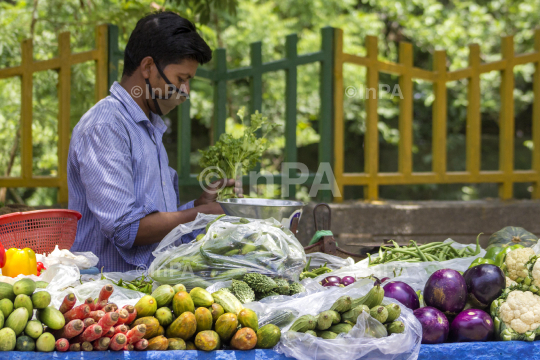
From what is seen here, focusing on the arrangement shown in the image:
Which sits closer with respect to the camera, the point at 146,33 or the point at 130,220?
the point at 130,220

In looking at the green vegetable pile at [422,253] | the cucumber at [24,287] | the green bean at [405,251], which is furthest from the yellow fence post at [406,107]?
the cucumber at [24,287]

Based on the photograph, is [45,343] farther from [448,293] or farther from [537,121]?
[537,121]

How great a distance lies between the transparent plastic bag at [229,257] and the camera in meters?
A: 1.95

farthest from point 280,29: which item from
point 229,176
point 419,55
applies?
point 229,176

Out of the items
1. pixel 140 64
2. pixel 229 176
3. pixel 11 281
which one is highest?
pixel 140 64

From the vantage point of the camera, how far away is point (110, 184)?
2.24 metres

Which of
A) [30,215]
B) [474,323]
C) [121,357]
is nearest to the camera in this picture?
[121,357]

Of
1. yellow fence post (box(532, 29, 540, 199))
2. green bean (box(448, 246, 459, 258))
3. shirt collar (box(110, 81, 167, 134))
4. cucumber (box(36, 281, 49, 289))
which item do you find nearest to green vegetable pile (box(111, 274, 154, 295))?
cucumber (box(36, 281, 49, 289))

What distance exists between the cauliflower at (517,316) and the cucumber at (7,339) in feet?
5.24

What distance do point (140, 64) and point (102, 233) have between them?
0.87m

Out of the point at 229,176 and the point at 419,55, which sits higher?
the point at 419,55

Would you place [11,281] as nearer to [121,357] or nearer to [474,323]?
[121,357]

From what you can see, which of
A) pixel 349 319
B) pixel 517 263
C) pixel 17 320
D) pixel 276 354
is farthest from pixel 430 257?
pixel 17 320

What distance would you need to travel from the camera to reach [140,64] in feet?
8.53
